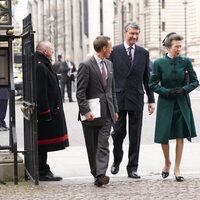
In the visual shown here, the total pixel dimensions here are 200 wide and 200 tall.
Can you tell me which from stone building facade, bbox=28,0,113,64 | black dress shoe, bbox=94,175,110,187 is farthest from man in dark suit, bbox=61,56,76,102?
stone building facade, bbox=28,0,113,64

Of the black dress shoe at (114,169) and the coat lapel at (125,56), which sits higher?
the coat lapel at (125,56)

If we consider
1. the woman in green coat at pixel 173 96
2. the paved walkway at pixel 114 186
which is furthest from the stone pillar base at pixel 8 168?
the woman in green coat at pixel 173 96

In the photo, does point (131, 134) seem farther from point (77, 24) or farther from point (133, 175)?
point (77, 24)

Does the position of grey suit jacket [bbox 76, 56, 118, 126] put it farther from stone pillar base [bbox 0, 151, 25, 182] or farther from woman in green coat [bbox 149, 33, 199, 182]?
stone pillar base [bbox 0, 151, 25, 182]

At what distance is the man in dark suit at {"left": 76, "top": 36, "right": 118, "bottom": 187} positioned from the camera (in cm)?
952

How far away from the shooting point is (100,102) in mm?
9570

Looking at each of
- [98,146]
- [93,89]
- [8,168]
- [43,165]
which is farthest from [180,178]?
[8,168]

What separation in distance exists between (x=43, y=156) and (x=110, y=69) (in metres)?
1.51

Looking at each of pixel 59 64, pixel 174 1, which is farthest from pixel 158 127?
pixel 174 1

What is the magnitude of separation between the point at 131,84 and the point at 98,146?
113 centimetres

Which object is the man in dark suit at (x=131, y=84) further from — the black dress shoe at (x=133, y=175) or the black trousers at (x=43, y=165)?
the black trousers at (x=43, y=165)

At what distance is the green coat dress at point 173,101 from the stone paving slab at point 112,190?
0.62m

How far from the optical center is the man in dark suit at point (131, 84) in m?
10.3

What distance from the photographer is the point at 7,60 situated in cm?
1016
